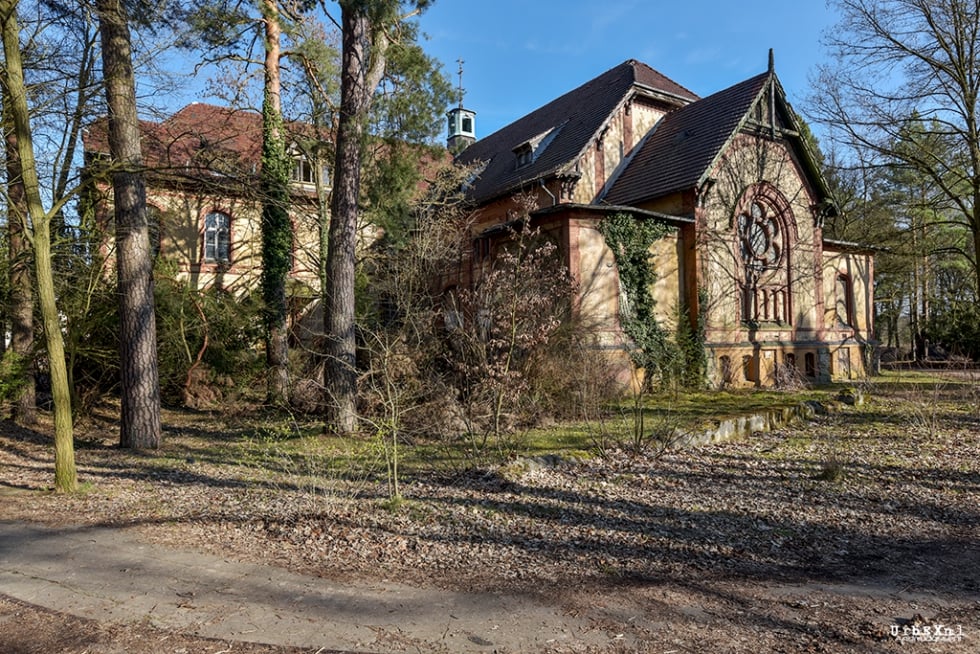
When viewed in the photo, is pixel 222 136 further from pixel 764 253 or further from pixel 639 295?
pixel 764 253

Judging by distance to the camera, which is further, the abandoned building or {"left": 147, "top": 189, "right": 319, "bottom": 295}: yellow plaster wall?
{"left": 147, "top": 189, "right": 319, "bottom": 295}: yellow plaster wall

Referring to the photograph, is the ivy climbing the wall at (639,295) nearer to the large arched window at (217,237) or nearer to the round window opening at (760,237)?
the round window opening at (760,237)

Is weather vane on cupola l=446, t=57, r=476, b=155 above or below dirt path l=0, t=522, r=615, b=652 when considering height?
above

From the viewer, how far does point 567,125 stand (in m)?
26.0

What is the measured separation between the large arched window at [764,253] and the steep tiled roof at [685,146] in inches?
103

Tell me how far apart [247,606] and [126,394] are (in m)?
7.74

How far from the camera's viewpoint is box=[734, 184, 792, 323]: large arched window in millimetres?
22406

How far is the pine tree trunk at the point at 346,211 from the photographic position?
12.0m

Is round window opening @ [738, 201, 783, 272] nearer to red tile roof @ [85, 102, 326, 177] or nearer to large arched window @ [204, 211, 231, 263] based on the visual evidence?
red tile roof @ [85, 102, 326, 177]

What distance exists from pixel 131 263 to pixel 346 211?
3827mm

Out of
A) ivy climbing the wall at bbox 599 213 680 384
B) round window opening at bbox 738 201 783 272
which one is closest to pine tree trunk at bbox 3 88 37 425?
ivy climbing the wall at bbox 599 213 680 384

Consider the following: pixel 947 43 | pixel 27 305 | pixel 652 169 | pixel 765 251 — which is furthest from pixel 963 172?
pixel 27 305

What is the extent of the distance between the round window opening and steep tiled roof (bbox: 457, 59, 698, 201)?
6037mm

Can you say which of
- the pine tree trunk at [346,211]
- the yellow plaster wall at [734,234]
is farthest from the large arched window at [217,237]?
the yellow plaster wall at [734,234]
